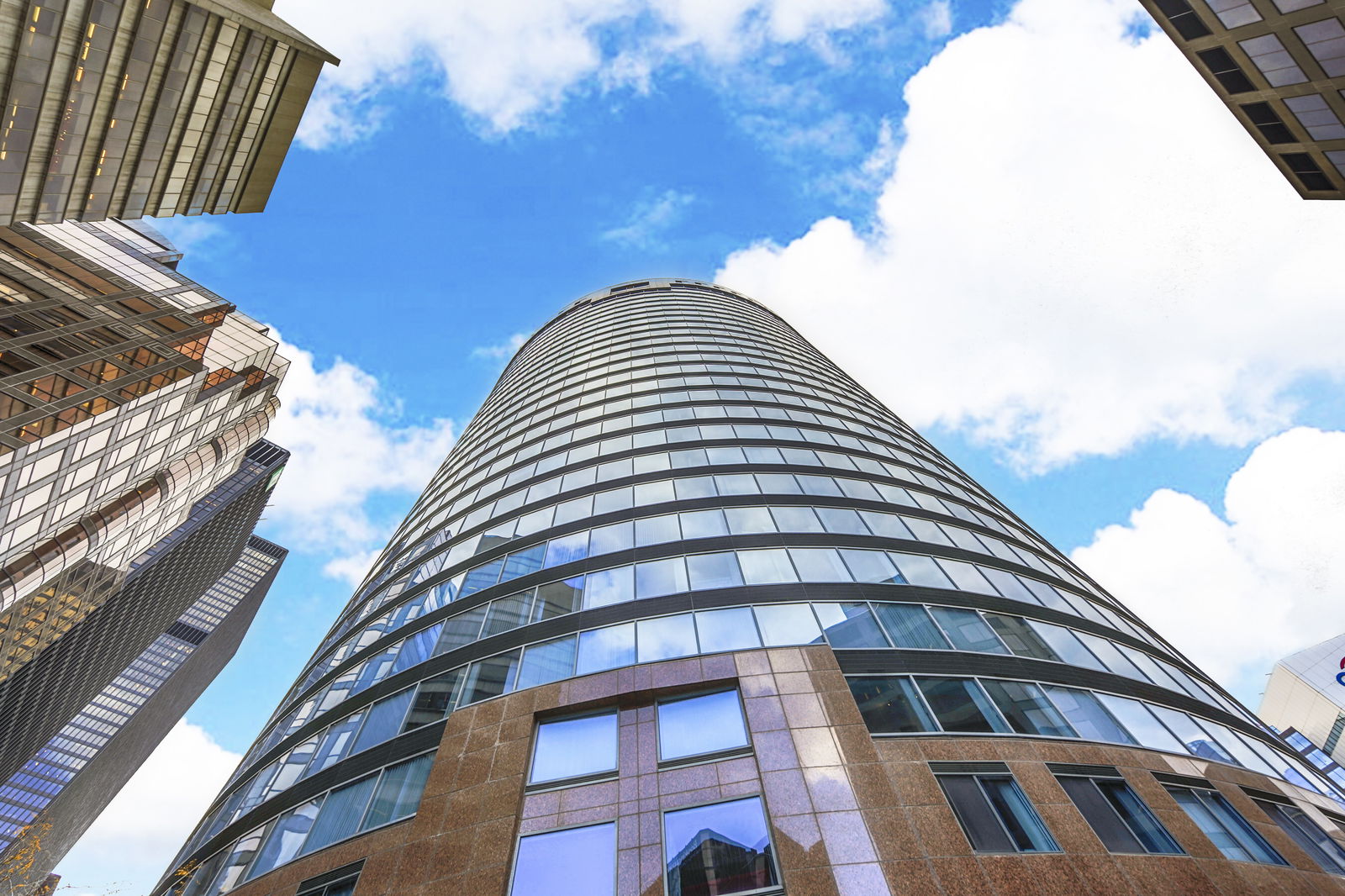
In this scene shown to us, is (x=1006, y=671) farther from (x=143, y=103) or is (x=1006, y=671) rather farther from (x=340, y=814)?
(x=143, y=103)

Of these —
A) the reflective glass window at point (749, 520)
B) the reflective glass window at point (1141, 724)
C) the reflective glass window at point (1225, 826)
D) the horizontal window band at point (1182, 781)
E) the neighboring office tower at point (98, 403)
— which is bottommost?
the reflective glass window at point (1225, 826)

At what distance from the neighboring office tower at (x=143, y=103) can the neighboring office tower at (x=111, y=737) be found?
90889 mm

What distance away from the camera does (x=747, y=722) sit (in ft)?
51.5

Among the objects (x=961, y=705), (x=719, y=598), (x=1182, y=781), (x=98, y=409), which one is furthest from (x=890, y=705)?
(x=98, y=409)

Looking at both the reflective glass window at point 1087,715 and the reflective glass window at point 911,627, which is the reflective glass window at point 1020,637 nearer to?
the reflective glass window at point 1087,715

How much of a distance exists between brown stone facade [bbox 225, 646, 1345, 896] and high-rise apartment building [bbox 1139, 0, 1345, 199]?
24861 millimetres

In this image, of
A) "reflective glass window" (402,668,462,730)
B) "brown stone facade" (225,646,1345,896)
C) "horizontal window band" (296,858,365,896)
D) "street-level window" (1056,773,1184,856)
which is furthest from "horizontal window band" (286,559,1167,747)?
"street-level window" (1056,773,1184,856)

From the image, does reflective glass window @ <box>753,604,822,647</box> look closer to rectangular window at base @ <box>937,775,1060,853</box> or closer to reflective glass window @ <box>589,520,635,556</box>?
rectangular window at base @ <box>937,775,1060,853</box>

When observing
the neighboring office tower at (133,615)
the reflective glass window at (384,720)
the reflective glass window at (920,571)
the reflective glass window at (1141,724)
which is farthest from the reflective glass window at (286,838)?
the neighboring office tower at (133,615)

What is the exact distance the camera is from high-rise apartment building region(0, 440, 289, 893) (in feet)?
316

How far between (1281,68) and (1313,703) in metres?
87.7

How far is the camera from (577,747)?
16.3 metres

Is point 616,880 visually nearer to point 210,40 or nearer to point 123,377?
point 123,377

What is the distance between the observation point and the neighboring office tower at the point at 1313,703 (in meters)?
73.7
